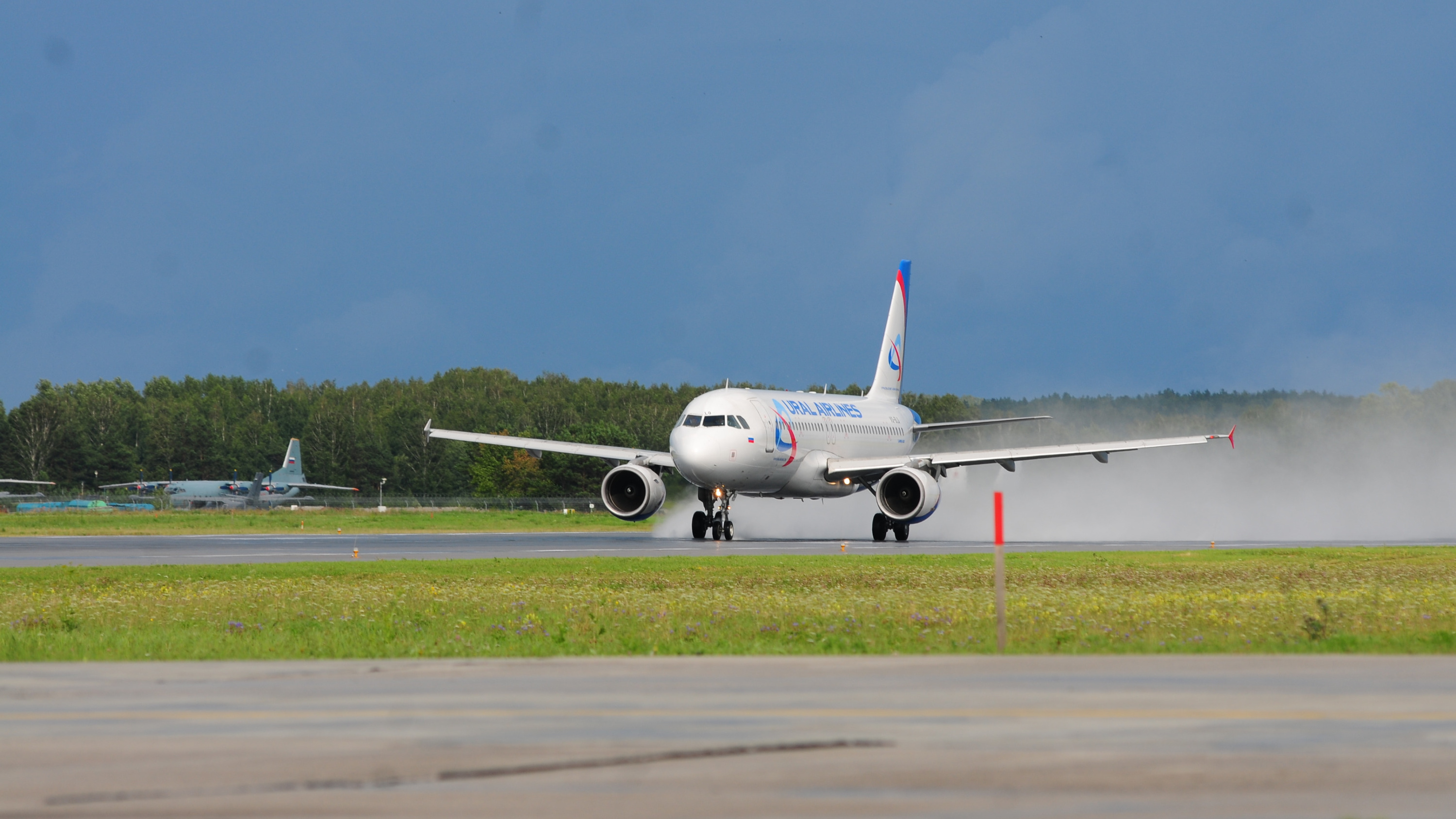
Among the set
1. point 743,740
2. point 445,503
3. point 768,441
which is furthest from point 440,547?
point 445,503

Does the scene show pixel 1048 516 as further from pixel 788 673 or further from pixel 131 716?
pixel 131 716

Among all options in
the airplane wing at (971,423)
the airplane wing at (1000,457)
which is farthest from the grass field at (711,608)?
the airplane wing at (971,423)

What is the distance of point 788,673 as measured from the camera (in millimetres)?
12273

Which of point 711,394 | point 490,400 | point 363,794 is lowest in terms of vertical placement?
point 363,794

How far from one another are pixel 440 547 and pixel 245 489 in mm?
85386

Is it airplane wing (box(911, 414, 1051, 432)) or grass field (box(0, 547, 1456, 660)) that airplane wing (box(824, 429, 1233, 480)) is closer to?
airplane wing (box(911, 414, 1051, 432))

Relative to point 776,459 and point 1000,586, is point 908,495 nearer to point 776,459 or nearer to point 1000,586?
point 776,459

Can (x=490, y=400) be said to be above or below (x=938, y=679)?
above

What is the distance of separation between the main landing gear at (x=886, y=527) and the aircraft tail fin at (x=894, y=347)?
13479mm

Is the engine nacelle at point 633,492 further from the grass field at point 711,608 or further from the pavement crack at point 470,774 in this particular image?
the pavement crack at point 470,774

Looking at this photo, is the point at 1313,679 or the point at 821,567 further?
the point at 821,567

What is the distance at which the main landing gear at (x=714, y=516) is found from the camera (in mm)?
44781

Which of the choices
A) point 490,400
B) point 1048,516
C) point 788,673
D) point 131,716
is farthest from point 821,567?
point 490,400

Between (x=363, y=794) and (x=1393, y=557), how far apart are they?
29.8 metres
